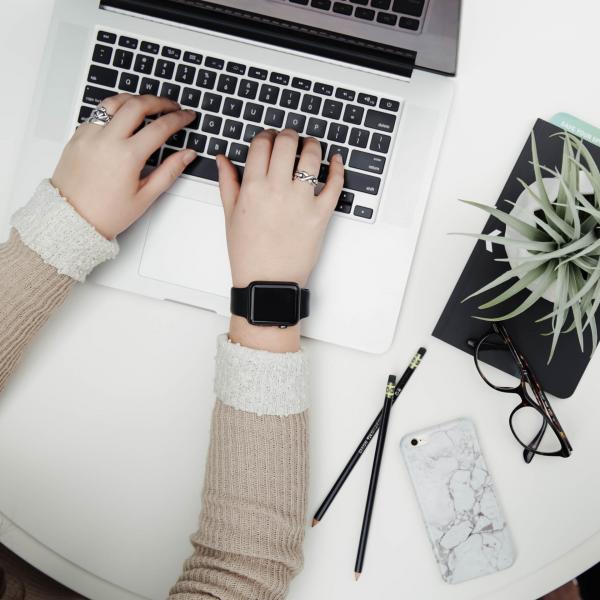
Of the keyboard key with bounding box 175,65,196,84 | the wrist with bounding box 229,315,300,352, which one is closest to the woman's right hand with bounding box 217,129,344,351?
the wrist with bounding box 229,315,300,352

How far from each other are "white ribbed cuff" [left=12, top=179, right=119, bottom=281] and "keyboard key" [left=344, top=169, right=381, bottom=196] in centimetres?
27

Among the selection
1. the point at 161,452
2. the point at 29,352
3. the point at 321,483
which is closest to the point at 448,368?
the point at 321,483

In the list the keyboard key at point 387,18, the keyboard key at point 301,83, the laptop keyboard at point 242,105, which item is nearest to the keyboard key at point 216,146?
the laptop keyboard at point 242,105

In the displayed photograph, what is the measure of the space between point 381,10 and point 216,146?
226mm

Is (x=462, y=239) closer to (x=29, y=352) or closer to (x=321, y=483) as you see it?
(x=321, y=483)

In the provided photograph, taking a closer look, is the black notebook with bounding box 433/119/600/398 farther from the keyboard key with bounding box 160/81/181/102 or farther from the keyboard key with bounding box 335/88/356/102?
the keyboard key with bounding box 160/81/181/102

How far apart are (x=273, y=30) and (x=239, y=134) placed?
122 mm

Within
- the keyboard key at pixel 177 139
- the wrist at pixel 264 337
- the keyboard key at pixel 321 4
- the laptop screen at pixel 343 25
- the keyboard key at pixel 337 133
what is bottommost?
the wrist at pixel 264 337

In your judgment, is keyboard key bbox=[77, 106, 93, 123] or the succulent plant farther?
keyboard key bbox=[77, 106, 93, 123]

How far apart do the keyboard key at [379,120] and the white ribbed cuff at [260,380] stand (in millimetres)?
264

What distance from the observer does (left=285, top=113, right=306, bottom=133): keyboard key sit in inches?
24.3

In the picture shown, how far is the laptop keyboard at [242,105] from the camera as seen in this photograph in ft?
2.01

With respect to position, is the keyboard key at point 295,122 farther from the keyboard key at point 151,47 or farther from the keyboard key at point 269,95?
the keyboard key at point 151,47

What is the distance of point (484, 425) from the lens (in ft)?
2.10
